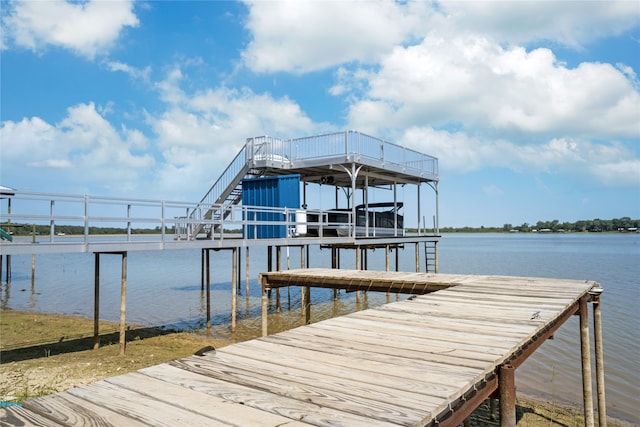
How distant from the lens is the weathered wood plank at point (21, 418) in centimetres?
251

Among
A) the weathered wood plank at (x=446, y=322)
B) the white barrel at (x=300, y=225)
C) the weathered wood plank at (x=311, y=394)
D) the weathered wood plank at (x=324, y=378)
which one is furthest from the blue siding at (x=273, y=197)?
the weathered wood plank at (x=311, y=394)

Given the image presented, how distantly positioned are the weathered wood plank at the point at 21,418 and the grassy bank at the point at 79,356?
6405mm

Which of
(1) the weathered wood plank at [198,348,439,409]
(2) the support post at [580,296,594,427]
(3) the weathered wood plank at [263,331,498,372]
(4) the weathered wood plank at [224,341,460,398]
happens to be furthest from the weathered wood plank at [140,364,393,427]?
(2) the support post at [580,296,594,427]

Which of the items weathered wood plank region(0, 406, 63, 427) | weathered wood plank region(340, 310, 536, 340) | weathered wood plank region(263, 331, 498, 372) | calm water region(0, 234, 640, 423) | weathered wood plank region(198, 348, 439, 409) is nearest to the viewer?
weathered wood plank region(0, 406, 63, 427)

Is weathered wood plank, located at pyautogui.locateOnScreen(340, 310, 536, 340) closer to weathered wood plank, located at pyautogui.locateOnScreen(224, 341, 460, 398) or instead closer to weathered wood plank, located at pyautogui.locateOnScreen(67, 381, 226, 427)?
weathered wood plank, located at pyautogui.locateOnScreen(224, 341, 460, 398)

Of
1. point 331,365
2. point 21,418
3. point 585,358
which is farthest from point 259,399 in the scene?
point 585,358

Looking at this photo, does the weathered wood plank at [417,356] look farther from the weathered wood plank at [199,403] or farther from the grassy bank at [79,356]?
the grassy bank at [79,356]

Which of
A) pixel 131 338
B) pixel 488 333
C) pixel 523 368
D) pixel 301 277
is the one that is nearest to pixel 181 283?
pixel 131 338

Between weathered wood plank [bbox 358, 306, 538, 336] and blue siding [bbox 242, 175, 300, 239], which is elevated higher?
blue siding [bbox 242, 175, 300, 239]

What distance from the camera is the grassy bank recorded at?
873 centimetres

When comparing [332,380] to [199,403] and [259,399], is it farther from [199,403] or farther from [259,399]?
[199,403]

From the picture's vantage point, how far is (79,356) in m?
11.8

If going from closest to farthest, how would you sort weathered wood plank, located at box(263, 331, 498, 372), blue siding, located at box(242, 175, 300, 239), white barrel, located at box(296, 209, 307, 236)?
1. weathered wood plank, located at box(263, 331, 498, 372)
2. blue siding, located at box(242, 175, 300, 239)
3. white barrel, located at box(296, 209, 307, 236)

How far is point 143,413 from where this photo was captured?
8.79 feet
